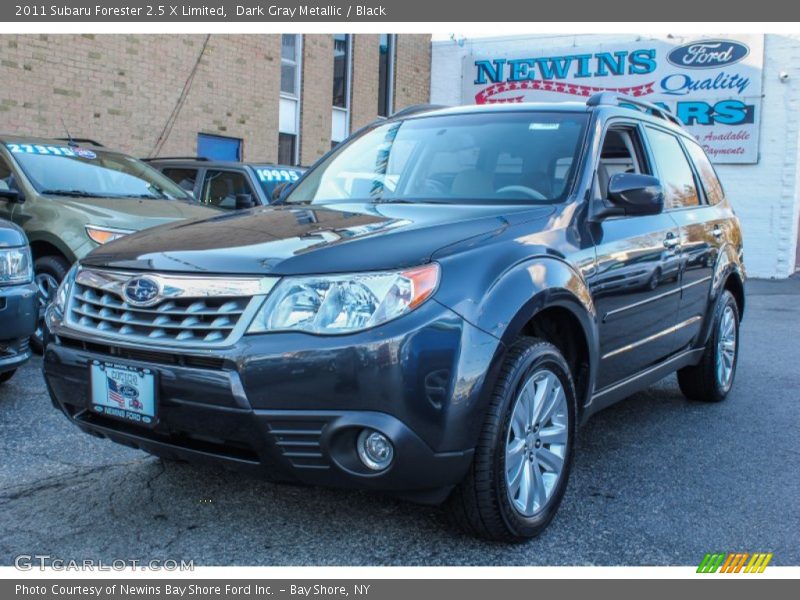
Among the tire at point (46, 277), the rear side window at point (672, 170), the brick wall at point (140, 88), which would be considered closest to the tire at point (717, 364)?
the rear side window at point (672, 170)

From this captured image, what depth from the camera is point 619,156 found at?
14.3 feet

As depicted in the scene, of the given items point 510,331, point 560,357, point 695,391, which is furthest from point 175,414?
point 695,391

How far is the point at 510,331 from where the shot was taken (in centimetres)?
288

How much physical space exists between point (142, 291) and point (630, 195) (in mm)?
2081

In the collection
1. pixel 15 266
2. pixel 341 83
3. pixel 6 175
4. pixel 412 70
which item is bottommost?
pixel 15 266

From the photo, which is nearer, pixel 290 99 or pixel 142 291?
pixel 142 291

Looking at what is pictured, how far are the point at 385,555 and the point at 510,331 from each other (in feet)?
2.98

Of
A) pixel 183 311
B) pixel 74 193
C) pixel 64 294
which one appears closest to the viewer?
pixel 183 311

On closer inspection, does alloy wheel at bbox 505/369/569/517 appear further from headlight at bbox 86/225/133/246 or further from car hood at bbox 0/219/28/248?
headlight at bbox 86/225/133/246

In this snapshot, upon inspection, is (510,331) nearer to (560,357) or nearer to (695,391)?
(560,357)

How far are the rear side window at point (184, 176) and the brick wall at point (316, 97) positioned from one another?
24.0ft

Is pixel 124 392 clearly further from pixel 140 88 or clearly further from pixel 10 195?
pixel 140 88

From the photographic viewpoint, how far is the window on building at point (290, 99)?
1638 centimetres

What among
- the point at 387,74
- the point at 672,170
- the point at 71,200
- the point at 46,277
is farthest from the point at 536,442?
the point at 387,74
